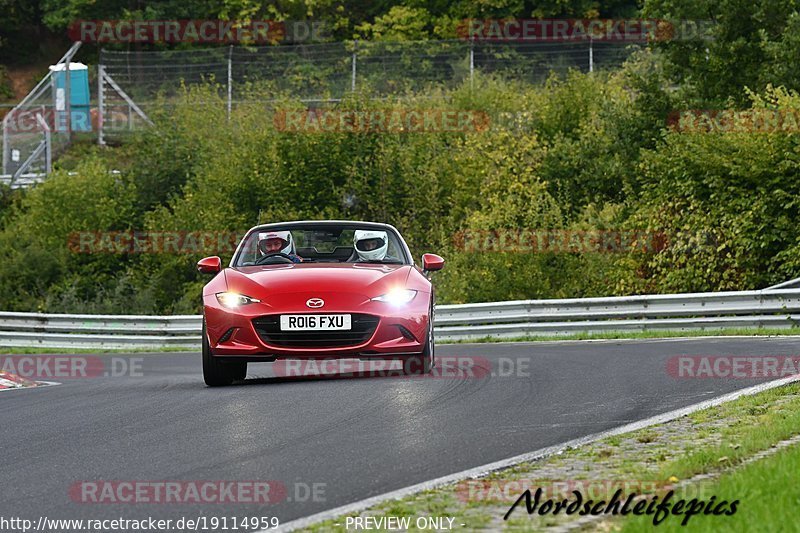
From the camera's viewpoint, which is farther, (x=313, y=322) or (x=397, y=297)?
(x=397, y=297)

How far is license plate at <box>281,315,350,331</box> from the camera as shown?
12.6 metres

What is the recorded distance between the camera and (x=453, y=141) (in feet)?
164

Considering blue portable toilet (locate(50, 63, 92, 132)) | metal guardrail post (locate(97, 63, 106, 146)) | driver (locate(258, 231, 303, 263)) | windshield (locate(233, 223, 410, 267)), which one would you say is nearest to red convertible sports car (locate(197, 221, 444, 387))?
windshield (locate(233, 223, 410, 267))

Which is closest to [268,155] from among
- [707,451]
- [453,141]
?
[453,141]

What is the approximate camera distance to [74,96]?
2176 inches

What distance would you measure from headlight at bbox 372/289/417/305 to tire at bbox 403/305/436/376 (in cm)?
32

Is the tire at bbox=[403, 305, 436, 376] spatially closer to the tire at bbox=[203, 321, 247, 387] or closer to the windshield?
the windshield

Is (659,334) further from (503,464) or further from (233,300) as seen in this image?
(503,464)

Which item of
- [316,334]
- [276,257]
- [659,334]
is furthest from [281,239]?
[659,334]

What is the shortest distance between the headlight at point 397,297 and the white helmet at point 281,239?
5.36 ft

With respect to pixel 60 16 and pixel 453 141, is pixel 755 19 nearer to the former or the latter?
pixel 453 141

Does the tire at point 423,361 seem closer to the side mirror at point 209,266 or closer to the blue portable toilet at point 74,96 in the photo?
the side mirror at point 209,266

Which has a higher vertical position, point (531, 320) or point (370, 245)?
point (370, 245)

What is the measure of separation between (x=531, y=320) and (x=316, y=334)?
13.4m
